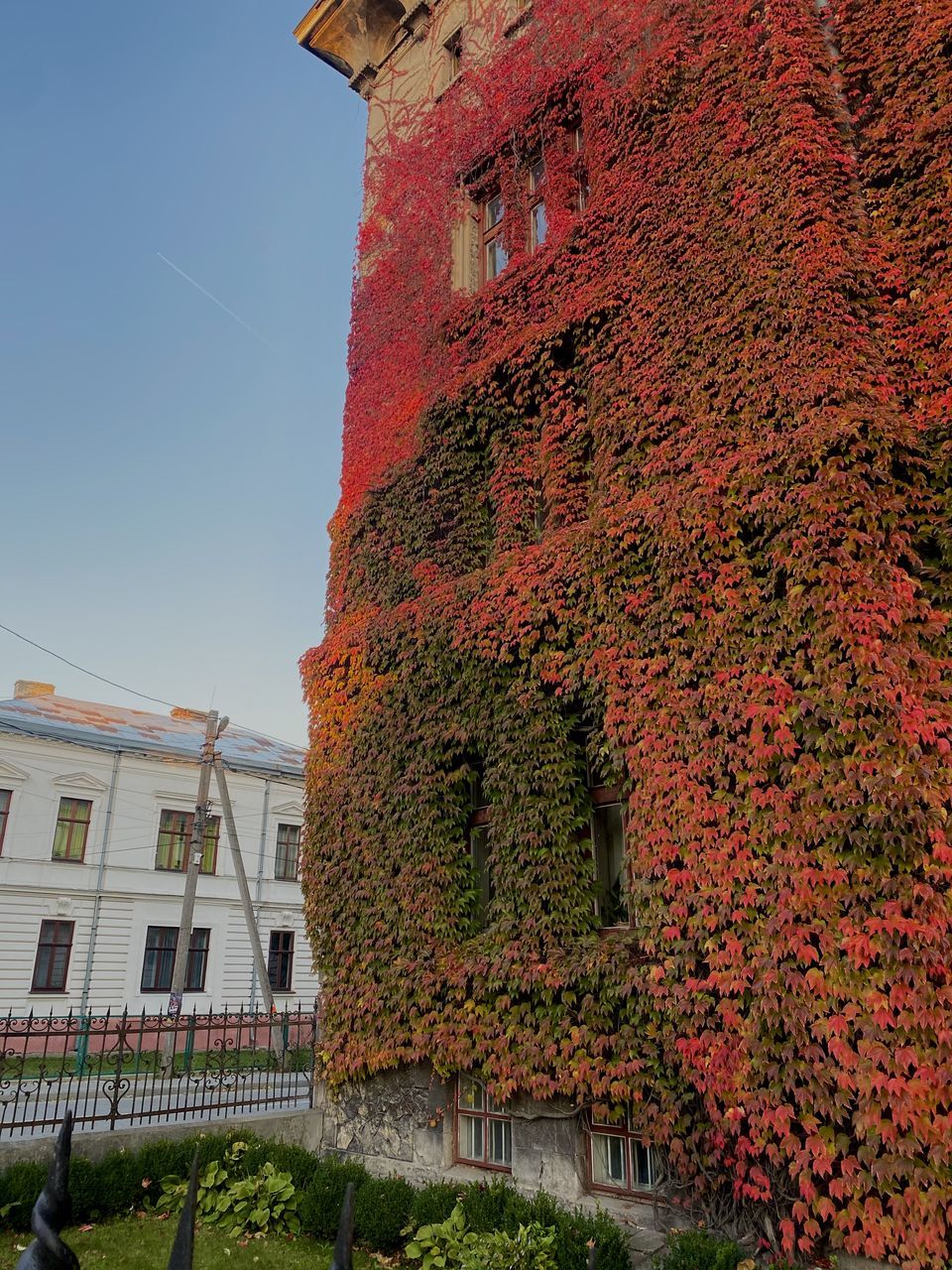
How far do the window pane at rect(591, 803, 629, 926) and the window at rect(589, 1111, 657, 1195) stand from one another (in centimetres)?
177

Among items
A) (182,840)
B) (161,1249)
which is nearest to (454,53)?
(161,1249)

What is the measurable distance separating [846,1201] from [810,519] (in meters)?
5.07

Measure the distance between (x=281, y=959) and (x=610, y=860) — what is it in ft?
80.5

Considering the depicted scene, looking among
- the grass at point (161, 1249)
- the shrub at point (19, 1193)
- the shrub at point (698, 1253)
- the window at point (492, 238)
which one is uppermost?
the window at point (492, 238)

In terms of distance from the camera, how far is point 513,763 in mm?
9391

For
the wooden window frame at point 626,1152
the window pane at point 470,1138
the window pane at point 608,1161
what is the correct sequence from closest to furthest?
the wooden window frame at point 626,1152, the window pane at point 608,1161, the window pane at point 470,1138

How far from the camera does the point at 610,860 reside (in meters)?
9.02

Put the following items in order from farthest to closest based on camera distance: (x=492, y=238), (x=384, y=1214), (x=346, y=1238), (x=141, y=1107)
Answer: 1. (x=492, y=238)
2. (x=141, y=1107)
3. (x=384, y=1214)
4. (x=346, y=1238)

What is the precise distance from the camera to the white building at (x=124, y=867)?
25719 millimetres

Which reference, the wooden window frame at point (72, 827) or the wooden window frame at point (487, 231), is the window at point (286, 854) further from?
the wooden window frame at point (487, 231)

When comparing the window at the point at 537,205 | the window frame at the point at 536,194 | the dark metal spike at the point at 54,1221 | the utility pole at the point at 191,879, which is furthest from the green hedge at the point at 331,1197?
the window at the point at 537,205

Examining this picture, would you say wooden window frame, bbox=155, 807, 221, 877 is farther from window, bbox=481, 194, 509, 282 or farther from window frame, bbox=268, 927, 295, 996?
window, bbox=481, 194, 509, 282

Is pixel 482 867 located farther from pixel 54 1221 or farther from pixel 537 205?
pixel 537 205

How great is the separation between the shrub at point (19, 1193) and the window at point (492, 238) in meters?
12.7
